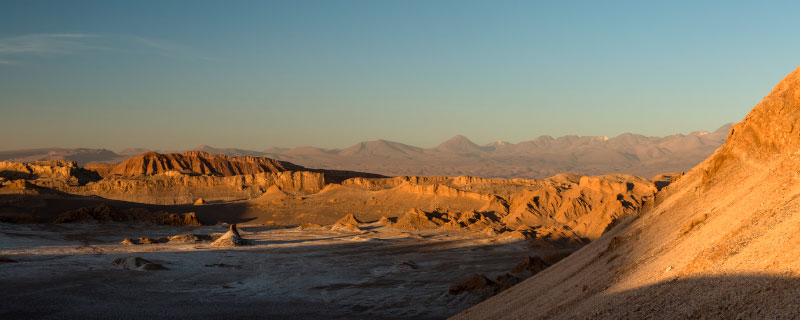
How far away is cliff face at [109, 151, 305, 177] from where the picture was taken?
80.1m

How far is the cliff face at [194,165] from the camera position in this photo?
80.1m

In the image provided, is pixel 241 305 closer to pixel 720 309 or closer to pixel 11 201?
pixel 720 309

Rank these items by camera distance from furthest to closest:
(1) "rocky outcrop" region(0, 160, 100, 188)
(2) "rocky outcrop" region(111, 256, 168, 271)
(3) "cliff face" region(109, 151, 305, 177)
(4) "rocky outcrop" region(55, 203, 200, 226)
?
1. (3) "cliff face" region(109, 151, 305, 177)
2. (1) "rocky outcrop" region(0, 160, 100, 188)
3. (4) "rocky outcrop" region(55, 203, 200, 226)
4. (2) "rocky outcrop" region(111, 256, 168, 271)

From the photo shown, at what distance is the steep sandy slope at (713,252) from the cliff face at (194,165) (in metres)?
74.2

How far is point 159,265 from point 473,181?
4046 cm

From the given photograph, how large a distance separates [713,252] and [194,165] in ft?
279

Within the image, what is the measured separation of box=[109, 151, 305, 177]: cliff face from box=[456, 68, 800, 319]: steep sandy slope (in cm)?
7415

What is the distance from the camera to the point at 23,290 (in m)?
14.5

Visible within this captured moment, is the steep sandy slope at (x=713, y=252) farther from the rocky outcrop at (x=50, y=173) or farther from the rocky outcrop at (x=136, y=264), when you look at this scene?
the rocky outcrop at (x=50, y=173)

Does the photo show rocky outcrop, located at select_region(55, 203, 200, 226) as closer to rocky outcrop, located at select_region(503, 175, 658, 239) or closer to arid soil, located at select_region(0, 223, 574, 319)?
arid soil, located at select_region(0, 223, 574, 319)

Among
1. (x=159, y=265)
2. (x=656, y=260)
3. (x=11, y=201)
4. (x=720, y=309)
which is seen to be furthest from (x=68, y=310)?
(x=11, y=201)

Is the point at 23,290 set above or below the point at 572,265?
below

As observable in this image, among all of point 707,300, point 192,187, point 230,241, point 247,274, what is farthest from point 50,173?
point 707,300

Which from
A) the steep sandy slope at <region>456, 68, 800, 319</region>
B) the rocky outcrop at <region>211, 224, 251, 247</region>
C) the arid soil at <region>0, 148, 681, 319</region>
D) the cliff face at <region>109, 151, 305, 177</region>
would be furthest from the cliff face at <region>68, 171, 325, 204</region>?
the steep sandy slope at <region>456, 68, 800, 319</region>
